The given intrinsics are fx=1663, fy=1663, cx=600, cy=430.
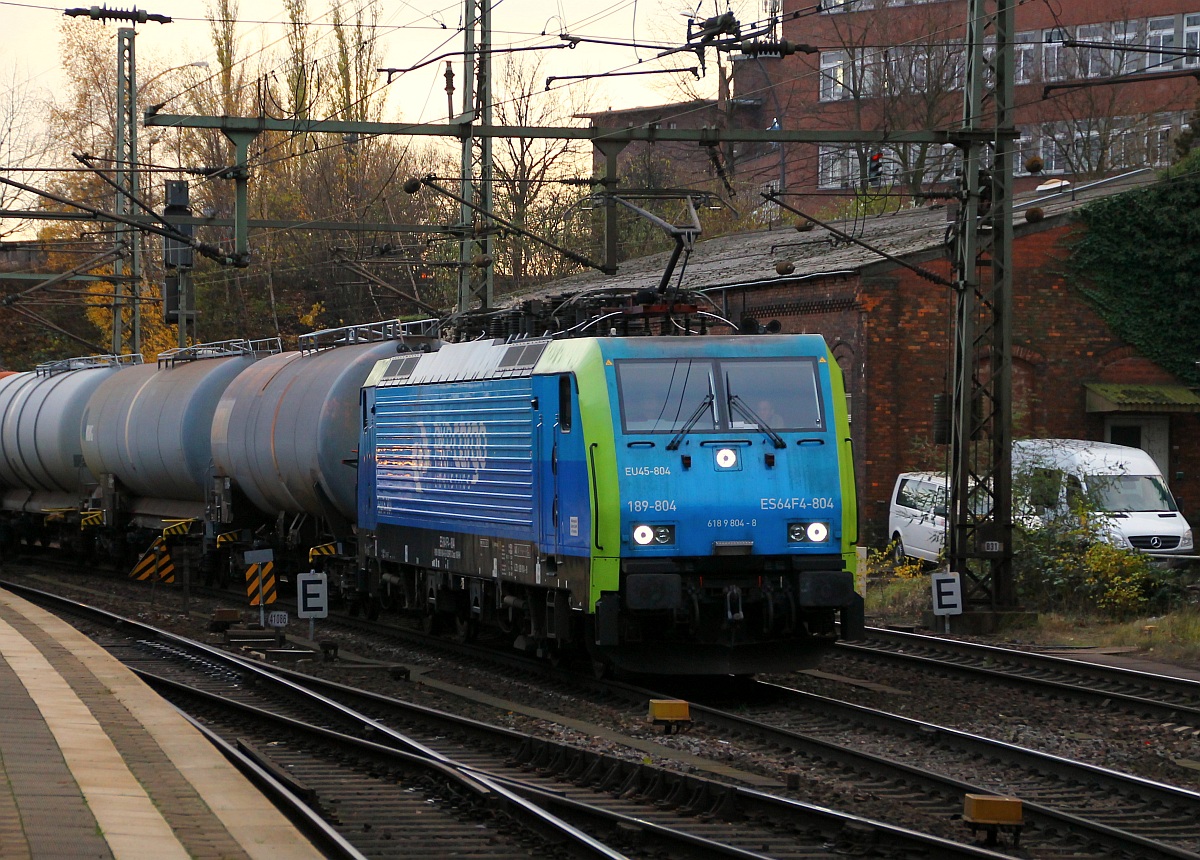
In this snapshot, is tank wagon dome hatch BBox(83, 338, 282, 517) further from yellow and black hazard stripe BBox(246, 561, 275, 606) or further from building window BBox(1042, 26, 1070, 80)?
building window BBox(1042, 26, 1070, 80)

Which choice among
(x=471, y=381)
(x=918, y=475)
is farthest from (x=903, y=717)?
(x=918, y=475)

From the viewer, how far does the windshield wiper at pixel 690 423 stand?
43.8ft

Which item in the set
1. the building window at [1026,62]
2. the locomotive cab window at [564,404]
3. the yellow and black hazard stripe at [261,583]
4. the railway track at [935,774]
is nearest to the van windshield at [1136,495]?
the yellow and black hazard stripe at [261,583]

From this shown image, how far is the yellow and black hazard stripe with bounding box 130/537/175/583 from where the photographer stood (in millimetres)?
26625

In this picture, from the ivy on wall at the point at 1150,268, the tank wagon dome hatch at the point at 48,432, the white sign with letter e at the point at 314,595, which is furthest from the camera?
the ivy on wall at the point at 1150,268

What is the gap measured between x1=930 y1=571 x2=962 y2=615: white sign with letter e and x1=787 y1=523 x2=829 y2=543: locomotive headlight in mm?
5859

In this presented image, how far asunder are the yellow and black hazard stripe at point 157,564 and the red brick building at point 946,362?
33.8ft

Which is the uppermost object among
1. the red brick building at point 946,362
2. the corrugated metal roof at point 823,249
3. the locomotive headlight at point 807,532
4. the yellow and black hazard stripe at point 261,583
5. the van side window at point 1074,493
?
the corrugated metal roof at point 823,249

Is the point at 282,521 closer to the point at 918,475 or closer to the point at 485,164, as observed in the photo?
the point at 485,164

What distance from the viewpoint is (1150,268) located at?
30.1 metres

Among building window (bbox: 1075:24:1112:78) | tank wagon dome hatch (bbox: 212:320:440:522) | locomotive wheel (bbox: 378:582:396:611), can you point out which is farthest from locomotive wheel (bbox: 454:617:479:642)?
building window (bbox: 1075:24:1112:78)

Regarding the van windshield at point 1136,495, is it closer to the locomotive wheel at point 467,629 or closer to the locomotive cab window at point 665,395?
the locomotive wheel at point 467,629

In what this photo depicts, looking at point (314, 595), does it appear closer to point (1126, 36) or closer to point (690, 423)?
point (690, 423)

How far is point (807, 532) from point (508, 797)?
4.87 meters
